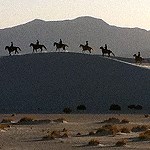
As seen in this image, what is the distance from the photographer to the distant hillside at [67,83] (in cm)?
5859

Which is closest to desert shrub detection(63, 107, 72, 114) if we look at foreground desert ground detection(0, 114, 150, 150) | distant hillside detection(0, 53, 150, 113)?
distant hillside detection(0, 53, 150, 113)

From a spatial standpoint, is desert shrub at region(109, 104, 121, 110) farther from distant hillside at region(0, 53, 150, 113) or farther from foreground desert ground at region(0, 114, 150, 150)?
foreground desert ground at region(0, 114, 150, 150)

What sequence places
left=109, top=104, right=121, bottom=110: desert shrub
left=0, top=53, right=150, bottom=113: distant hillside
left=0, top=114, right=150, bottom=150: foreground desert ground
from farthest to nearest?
1. left=0, top=53, right=150, bottom=113: distant hillside
2. left=109, top=104, right=121, bottom=110: desert shrub
3. left=0, top=114, right=150, bottom=150: foreground desert ground

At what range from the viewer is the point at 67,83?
63.2 m

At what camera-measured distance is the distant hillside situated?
5859 centimetres

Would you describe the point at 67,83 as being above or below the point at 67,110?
above

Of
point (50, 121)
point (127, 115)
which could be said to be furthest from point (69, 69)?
point (50, 121)

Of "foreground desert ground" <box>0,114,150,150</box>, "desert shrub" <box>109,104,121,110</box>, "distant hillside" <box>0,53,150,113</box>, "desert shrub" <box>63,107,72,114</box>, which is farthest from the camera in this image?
"distant hillside" <box>0,53,150,113</box>

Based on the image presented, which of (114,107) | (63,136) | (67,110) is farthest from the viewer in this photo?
(114,107)

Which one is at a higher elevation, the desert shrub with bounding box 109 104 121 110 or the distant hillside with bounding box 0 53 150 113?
the distant hillside with bounding box 0 53 150 113

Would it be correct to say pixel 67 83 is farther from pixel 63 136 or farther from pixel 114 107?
pixel 63 136

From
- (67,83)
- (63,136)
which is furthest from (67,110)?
(63,136)

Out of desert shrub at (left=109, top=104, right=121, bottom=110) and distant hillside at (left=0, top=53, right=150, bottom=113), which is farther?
distant hillside at (left=0, top=53, right=150, bottom=113)

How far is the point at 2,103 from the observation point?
5934 cm
